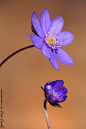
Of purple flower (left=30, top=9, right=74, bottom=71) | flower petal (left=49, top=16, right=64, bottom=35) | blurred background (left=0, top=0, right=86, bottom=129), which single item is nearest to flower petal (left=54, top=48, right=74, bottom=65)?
purple flower (left=30, top=9, right=74, bottom=71)

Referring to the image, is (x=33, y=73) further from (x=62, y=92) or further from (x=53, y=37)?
(x=62, y=92)

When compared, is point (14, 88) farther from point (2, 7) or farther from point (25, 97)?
point (2, 7)

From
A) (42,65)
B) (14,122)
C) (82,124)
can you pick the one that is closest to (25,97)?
(14,122)

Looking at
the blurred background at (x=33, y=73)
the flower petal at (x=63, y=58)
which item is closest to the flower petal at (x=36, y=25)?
the flower petal at (x=63, y=58)

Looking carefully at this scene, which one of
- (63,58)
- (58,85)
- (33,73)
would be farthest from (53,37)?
(33,73)

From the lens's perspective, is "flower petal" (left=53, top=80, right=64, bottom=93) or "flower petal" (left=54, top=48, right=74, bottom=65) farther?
"flower petal" (left=54, top=48, right=74, bottom=65)

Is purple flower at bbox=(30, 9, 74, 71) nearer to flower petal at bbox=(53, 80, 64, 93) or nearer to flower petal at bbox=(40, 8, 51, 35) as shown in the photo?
flower petal at bbox=(40, 8, 51, 35)

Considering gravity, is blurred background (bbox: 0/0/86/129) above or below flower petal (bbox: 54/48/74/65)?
above
